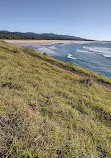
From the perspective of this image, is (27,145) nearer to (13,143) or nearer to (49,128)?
(13,143)

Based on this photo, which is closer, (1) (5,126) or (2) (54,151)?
(2) (54,151)

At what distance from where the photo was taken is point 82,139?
1929 millimetres

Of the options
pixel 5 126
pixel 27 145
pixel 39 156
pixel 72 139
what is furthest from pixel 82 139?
pixel 5 126

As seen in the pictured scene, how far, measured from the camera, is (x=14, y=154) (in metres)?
1.40

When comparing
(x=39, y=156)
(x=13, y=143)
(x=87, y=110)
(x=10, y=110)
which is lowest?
(x=87, y=110)

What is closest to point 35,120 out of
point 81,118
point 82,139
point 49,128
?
point 49,128

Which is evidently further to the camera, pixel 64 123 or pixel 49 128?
pixel 64 123

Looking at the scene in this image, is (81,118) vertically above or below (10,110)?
below

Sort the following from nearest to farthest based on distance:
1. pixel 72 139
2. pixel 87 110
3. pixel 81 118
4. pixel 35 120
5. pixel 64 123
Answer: pixel 72 139 → pixel 35 120 → pixel 64 123 → pixel 81 118 → pixel 87 110

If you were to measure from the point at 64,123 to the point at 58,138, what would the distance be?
0.55m

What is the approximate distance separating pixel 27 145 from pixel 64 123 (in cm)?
102

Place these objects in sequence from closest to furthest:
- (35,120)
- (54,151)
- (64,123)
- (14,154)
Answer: (14,154) → (54,151) → (35,120) → (64,123)

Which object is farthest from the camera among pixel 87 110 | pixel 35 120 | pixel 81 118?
pixel 87 110

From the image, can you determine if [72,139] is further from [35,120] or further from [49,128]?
[35,120]
